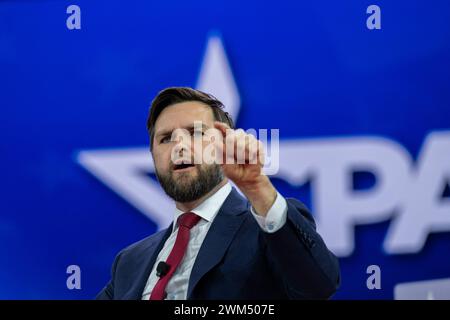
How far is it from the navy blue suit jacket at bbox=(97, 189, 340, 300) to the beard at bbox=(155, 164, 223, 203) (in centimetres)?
10

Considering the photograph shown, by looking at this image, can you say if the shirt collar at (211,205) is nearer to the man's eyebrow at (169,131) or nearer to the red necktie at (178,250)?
the red necktie at (178,250)

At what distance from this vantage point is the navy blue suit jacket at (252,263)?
1.85 meters

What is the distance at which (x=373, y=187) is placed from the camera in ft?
9.18

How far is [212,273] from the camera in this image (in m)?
2.04

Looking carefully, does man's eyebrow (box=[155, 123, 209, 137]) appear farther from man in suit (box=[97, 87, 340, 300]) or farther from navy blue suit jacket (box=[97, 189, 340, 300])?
navy blue suit jacket (box=[97, 189, 340, 300])

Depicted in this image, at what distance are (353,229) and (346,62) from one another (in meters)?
0.72

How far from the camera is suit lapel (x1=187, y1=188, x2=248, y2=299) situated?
80.2 inches

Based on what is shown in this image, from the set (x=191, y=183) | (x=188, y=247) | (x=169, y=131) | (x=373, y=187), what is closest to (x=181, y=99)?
(x=169, y=131)

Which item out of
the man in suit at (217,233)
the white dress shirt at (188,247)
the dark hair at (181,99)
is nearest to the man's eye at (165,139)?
the man in suit at (217,233)

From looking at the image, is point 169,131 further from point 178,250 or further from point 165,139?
point 178,250

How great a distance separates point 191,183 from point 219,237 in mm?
270

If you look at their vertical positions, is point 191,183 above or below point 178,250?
above

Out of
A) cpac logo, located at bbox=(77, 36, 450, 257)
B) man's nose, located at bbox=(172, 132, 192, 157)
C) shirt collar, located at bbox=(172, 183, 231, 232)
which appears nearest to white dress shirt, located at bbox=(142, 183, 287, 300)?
shirt collar, located at bbox=(172, 183, 231, 232)
